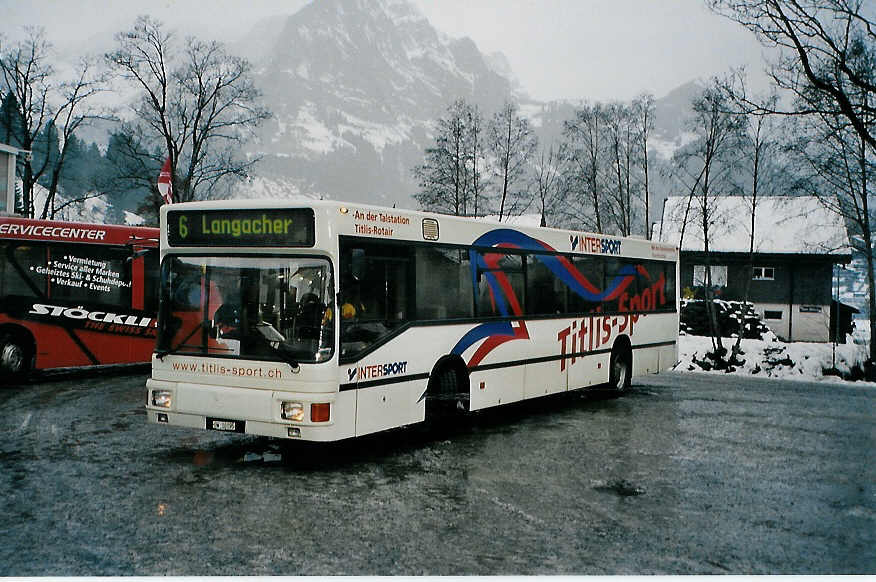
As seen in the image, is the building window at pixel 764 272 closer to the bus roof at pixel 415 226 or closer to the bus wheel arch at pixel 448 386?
the bus roof at pixel 415 226

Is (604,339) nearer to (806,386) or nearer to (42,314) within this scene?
(806,386)

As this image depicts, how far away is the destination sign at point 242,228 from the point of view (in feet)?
27.6

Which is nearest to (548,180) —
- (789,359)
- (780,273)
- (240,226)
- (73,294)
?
(780,273)

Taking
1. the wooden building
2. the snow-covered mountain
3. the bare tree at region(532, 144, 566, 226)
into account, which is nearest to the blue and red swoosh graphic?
the wooden building

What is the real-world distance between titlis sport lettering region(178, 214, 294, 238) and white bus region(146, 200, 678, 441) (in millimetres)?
14

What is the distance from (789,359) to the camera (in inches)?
941

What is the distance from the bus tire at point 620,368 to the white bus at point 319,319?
4.02m

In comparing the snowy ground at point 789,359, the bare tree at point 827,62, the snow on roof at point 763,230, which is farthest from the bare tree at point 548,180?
the bare tree at point 827,62

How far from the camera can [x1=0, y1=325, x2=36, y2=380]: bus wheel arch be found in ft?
51.4

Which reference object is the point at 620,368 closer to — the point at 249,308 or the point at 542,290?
the point at 542,290

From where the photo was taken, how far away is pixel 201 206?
8.80 metres

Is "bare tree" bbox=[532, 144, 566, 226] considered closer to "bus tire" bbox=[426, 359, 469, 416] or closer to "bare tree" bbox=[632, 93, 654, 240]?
"bare tree" bbox=[632, 93, 654, 240]

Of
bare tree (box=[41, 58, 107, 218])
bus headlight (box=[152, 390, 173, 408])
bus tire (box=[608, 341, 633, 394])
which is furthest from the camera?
bare tree (box=[41, 58, 107, 218])

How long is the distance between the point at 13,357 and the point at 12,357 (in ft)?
0.06
